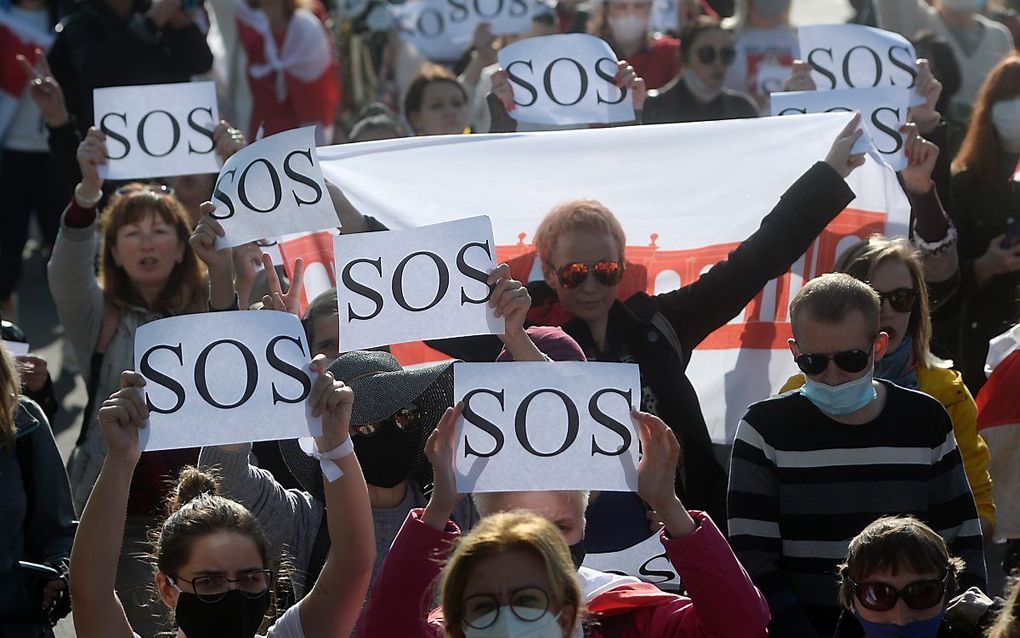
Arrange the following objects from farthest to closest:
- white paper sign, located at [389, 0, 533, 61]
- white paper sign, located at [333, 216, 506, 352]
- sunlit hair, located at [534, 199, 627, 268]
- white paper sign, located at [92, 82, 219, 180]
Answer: white paper sign, located at [389, 0, 533, 61], white paper sign, located at [92, 82, 219, 180], sunlit hair, located at [534, 199, 627, 268], white paper sign, located at [333, 216, 506, 352]

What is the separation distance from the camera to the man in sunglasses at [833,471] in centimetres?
391

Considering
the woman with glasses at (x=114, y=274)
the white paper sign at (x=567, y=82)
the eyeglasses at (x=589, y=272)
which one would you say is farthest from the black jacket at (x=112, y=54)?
the eyeglasses at (x=589, y=272)

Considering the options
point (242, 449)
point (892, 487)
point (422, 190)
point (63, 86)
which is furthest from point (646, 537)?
point (63, 86)

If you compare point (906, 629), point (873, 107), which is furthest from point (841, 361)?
point (873, 107)

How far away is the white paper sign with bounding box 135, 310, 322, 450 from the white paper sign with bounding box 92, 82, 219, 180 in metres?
2.20

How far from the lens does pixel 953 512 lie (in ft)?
12.9

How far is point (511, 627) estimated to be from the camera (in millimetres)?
2861

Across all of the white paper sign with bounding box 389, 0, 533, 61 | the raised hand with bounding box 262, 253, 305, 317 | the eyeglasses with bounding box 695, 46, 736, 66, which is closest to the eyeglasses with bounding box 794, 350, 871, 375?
the raised hand with bounding box 262, 253, 305, 317

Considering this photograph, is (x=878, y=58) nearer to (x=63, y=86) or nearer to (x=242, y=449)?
(x=242, y=449)

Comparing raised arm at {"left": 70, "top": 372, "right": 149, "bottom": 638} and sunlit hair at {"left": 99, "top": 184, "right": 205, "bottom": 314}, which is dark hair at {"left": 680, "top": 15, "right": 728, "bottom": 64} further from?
raised arm at {"left": 70, "top": 372, "right": 149, "bottom": 638}

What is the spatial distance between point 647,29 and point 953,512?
570cm

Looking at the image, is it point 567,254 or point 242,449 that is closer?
point 242,449

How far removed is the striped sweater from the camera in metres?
3.90

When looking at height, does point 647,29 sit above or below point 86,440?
above
